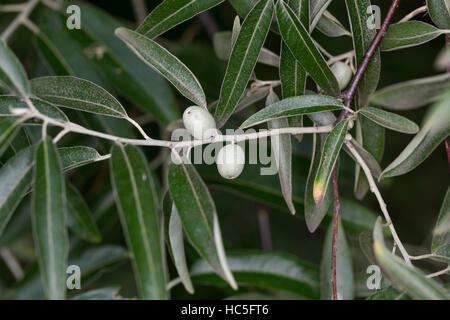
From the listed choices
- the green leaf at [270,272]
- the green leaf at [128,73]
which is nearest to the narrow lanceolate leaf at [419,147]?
the green leaf at [270,272]

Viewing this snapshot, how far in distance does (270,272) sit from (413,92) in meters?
0.65

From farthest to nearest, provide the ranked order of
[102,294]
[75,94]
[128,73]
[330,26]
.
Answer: [128,73]
[102,294]
[330,26]
[75,94]

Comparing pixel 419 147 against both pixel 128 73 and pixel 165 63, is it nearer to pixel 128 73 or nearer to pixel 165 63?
pixel 165 63

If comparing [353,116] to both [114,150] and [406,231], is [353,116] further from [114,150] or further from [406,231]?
[406,231]

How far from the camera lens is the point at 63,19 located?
52.8 inches

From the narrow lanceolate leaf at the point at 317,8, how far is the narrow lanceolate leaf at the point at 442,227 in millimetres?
306

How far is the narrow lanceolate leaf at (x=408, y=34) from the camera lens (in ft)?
2.55

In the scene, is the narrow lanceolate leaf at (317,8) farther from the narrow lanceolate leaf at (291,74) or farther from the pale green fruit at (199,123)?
the pale green fruit at (199,123)

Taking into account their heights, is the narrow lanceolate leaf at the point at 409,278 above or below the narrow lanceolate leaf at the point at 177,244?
below

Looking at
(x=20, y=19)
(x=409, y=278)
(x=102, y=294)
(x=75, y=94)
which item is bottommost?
(x=409, y=278)

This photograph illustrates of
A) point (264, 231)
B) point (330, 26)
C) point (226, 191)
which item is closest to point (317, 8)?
point (330, 26)

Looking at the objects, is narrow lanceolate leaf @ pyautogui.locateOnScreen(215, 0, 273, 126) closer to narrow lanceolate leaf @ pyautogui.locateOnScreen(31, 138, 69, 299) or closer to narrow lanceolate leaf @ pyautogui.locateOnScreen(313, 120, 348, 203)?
narrow lanceolate leaf @ pyautogui.locateOnScreen(313, 120, 348, 203)

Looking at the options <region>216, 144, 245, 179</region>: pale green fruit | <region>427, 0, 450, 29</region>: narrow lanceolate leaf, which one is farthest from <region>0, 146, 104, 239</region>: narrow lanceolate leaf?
<region>427, 0, 450, 29</region>: narrow lanceolate leaf

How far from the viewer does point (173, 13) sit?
0.78 meters
